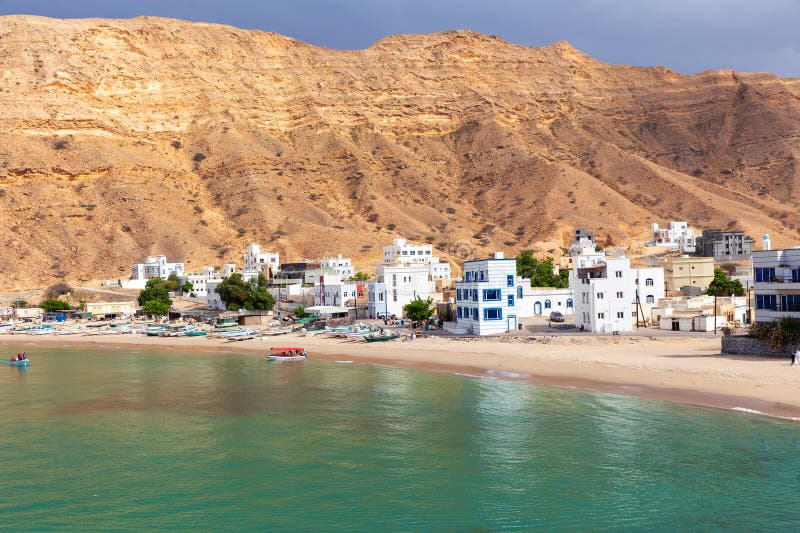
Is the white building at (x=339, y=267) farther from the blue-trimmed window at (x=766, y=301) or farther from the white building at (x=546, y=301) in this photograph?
the blue-trimmed window at (x=766, y=301)

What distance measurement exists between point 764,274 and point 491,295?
1899 centimetres

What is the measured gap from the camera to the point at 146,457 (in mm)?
27750

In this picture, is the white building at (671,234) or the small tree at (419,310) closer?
the small tree at (419,310)

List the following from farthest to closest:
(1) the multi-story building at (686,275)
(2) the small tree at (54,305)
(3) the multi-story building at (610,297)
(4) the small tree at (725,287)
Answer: (2) the small tree at (54,305)
(1) the multi-story building at (686,275)
(4) the small tree at (725,287)
(3) the multi-story building at (610,297)

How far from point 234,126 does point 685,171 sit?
89331 millimetres

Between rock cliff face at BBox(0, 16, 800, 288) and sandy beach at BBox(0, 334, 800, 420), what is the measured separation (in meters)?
54.6

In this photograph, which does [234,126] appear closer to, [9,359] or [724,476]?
[9,359]

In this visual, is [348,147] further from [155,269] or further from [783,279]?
[783,279]

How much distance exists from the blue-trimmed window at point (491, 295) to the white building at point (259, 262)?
49808 millimetres

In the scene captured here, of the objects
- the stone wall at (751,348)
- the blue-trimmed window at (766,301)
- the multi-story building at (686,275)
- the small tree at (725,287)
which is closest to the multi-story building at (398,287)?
the multi-story building at (686,275)

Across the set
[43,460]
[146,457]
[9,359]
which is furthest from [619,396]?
[9,359]

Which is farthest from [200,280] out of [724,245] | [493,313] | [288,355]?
[724,245]

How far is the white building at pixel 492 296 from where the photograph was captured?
5634 cm

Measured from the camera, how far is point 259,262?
103875 mm
